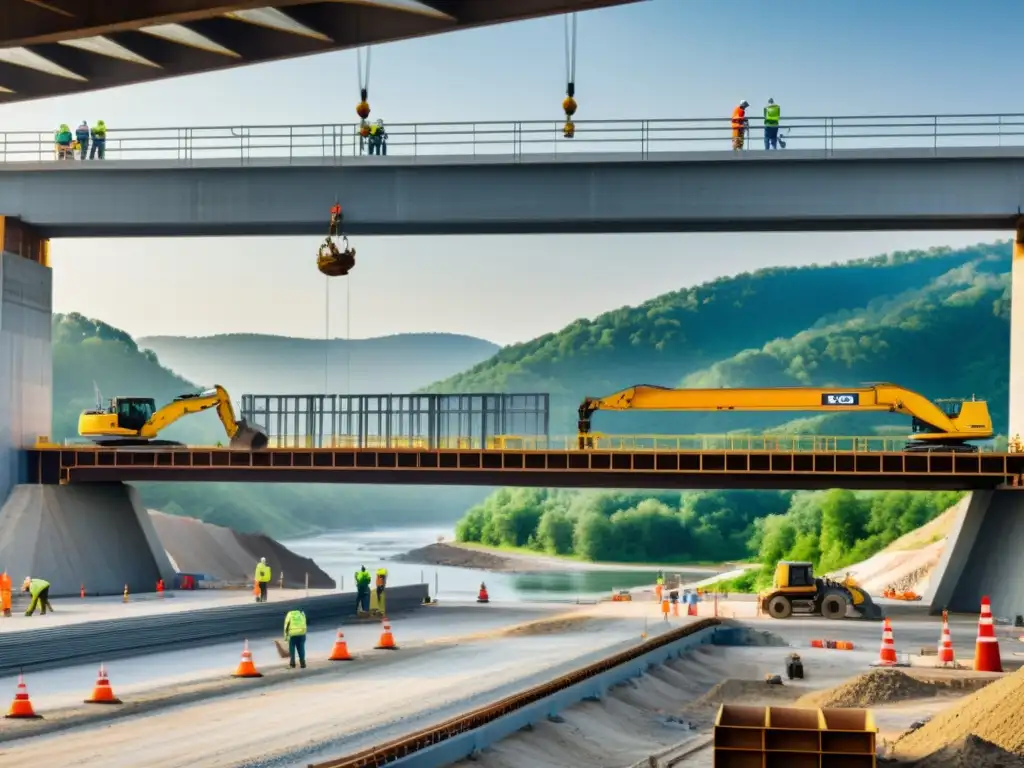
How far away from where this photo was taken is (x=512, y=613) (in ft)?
163

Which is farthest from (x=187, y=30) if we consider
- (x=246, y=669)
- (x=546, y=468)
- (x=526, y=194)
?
(x=546, y=468)

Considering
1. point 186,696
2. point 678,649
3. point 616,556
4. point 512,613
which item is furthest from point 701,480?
point 616,556

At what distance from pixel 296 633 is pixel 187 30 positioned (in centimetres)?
1478

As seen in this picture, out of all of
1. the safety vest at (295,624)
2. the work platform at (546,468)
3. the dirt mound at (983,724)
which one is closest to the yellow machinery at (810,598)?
the work platform at (546,468)

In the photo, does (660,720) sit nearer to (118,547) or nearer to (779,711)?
(779,711)

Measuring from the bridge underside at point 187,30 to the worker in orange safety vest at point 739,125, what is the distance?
31794 mm

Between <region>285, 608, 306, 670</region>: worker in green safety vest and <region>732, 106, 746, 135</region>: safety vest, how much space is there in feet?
82.9

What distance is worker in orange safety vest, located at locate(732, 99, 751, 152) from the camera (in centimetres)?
4881

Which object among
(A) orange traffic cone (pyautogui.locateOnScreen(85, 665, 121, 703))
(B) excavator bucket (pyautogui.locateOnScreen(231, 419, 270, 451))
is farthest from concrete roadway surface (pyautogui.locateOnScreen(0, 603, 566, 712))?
(B) excavator bucket (pyautogui.locateOnScreen(231, 419, 270, 451))

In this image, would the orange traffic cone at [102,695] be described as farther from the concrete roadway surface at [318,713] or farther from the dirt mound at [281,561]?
the dirt mound at [281,561]

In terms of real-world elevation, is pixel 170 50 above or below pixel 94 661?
above

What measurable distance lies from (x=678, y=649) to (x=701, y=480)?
1438 centimetres

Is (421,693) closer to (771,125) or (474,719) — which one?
(474,719)

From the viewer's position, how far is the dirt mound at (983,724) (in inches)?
696
